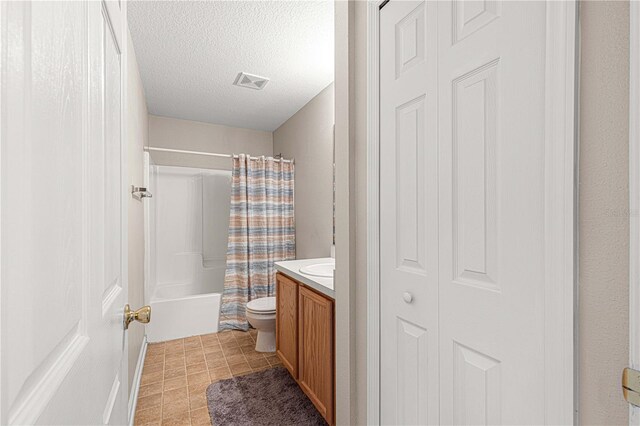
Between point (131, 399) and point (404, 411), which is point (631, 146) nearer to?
point (404, 411)

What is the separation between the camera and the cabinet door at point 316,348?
1529 mm

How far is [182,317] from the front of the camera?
9.60 ft

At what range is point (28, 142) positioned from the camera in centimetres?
32

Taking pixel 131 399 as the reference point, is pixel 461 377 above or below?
above

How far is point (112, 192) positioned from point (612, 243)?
1.09m

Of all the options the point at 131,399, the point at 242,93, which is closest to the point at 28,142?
the point at 131,399

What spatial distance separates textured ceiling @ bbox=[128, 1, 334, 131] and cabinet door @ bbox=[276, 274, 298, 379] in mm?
1652

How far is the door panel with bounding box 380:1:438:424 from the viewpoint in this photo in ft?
3.18

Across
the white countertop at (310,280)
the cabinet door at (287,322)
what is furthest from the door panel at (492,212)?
the cabinet door at (287,322)

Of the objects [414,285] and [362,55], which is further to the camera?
[362,55]

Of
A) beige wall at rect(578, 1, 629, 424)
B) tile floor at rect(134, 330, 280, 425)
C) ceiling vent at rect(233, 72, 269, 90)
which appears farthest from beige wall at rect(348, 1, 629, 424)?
ceiling vent at rect(233, 72, 269, 90)

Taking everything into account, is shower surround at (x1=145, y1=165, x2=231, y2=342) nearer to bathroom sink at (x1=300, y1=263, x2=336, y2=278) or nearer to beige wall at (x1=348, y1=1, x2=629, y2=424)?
bathroom sink at (x1=300, y1=263, x2=336, y2=278)

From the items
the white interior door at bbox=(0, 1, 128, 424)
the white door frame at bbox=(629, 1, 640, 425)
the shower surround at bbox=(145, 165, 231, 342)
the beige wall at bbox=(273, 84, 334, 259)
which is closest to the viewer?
the white interior door at bbox=(0, 1, 128, 424)

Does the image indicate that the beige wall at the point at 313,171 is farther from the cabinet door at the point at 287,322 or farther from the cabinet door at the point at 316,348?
the cabinet door at the point at 316,348
